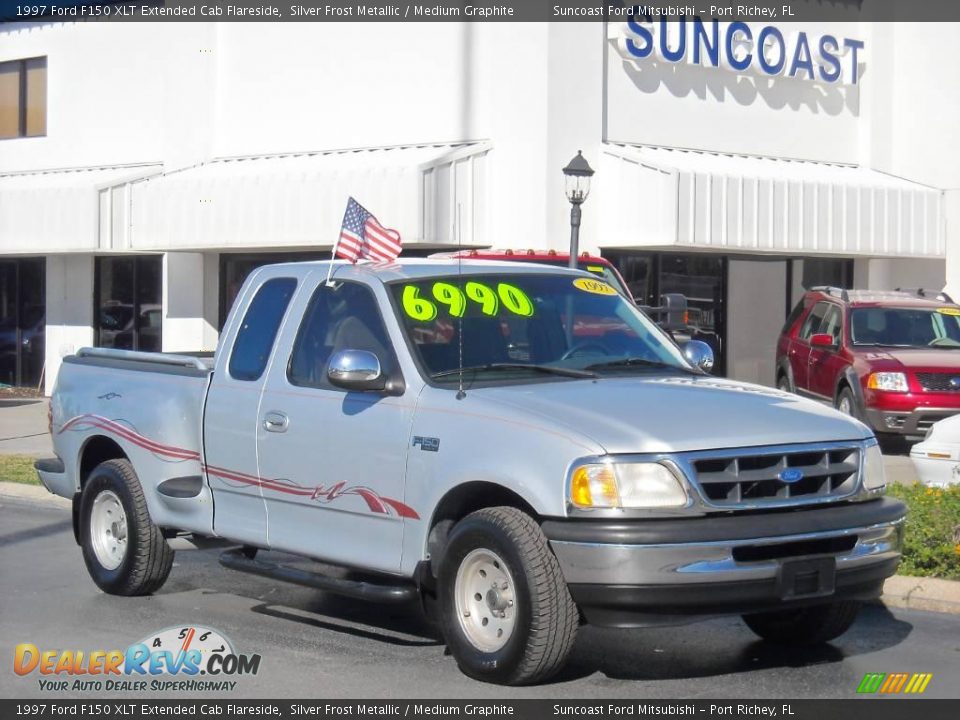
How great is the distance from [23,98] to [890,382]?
1820 centimetres

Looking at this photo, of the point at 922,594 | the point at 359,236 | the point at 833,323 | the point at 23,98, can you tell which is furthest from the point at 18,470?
the point at 23,98

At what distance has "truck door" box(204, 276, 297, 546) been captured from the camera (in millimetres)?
7711

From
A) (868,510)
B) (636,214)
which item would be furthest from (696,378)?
(636,214)

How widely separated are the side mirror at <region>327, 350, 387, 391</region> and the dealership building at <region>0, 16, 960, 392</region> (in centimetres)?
1305

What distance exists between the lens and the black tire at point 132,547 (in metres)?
8.50

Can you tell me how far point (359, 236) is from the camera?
28.9 ft

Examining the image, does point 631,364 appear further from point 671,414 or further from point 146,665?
point 146,665

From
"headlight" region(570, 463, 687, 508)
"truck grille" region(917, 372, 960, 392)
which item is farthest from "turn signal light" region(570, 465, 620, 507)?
"truck grille" region(917, 372, 960, 392)

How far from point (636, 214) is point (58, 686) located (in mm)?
15121

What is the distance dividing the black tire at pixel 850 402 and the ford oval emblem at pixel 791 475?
10.5 m

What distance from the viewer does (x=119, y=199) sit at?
79.6 ft

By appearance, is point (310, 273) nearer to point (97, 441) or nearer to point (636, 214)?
point (97, 441)

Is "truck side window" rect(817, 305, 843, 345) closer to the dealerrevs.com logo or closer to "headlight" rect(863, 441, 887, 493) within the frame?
"headlight" rect(863, 441, 887, 493)

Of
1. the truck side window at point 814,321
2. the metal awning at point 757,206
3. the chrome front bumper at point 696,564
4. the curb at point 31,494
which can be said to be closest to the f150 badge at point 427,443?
the chrome front bumper at point 696,564
